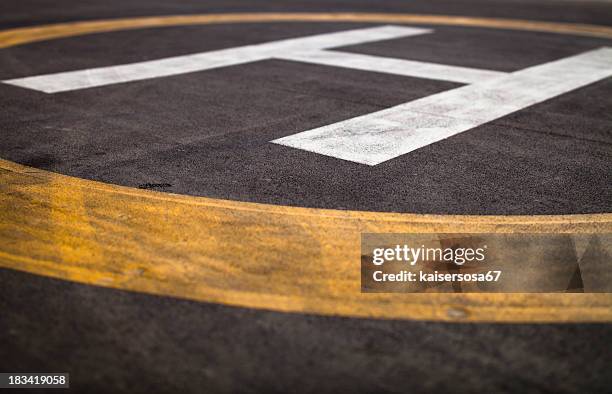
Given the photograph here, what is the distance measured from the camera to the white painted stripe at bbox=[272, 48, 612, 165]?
5.84m

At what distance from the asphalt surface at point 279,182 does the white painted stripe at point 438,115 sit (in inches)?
7.5

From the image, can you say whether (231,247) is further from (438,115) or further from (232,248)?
(438,115)

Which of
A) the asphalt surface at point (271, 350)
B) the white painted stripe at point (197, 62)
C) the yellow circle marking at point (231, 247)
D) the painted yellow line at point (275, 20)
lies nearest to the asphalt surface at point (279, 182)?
the asphalt surface at point (271, 350)

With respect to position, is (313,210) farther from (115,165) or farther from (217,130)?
(217,130)

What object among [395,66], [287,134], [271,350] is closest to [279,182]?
[287,134]

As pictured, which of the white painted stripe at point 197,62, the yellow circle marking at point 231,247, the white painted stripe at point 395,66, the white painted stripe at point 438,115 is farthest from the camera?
the white painted stripe at point 395,66

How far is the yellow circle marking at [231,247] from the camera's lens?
3.44m

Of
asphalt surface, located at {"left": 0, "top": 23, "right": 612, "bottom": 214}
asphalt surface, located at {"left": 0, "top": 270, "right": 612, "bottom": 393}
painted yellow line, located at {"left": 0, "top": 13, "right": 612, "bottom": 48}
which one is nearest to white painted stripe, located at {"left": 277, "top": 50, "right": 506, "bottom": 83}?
asphalt surface, located at {"left": 0, "top": 23, "right": 612, "bottom": 214}

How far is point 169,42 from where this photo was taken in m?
11.0

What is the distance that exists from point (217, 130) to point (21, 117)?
1.95 meters

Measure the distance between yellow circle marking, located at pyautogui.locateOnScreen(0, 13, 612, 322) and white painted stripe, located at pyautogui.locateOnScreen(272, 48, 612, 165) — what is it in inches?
54.1

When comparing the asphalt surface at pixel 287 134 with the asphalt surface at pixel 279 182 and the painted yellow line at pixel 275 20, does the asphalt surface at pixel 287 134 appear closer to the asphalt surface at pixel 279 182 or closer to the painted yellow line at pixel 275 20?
Answer: the asphalt surface at pixel 279 182

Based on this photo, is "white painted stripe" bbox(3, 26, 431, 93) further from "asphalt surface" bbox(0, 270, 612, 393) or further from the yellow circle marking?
"asphalt surface" bbox(0, 270, 612, 393)

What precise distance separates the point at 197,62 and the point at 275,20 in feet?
15.4
